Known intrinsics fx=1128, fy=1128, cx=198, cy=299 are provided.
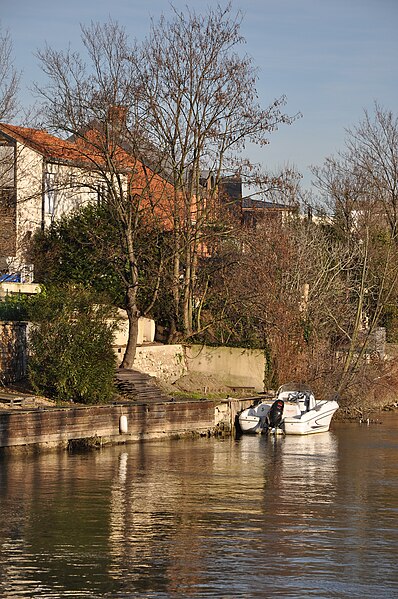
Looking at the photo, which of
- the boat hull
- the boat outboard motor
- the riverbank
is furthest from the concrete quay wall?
the boat hull

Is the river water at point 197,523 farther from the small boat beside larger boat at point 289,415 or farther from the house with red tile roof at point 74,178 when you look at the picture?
the house with red tile roof at point 74,178

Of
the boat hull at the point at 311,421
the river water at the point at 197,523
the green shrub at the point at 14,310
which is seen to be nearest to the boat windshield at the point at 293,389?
the boat hull at the point at 311,421

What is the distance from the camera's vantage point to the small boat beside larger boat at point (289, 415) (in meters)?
38.4

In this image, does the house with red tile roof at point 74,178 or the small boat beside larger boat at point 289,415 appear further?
the house with red tile roof at point 74,178

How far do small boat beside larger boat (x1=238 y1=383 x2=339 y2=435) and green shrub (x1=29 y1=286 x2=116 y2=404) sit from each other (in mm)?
5947

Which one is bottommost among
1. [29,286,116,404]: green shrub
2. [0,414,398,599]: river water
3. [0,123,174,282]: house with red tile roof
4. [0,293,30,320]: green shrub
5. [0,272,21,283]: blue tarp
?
[0,414,398,599]: river water

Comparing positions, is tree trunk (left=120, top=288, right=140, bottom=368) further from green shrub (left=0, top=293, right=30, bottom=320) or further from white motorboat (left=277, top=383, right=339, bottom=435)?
white motorboat (left=277, top=383, right=339, bottom=435)

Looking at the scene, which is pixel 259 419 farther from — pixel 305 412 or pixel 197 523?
pixel 197 523

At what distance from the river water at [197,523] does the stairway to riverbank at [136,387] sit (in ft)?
11.7

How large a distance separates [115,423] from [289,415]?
8.16 m

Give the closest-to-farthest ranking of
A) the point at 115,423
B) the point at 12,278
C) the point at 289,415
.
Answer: the point at 115,423 → the point at 289,415 → the point at 12,278

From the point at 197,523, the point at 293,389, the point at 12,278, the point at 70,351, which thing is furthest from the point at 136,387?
the point at 197,523

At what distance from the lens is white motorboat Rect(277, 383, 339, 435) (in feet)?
127

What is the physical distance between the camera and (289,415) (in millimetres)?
39062
